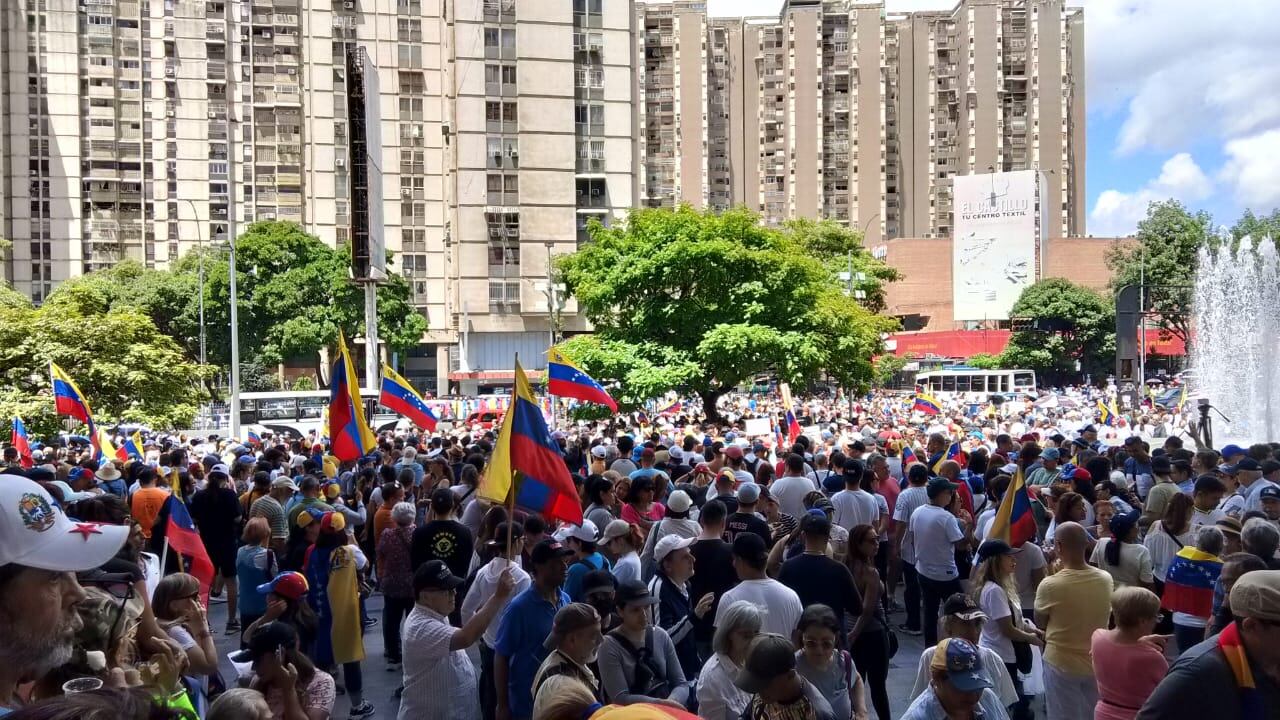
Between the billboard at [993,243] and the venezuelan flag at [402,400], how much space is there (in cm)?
7648

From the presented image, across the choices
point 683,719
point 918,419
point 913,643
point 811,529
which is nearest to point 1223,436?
point 918,419

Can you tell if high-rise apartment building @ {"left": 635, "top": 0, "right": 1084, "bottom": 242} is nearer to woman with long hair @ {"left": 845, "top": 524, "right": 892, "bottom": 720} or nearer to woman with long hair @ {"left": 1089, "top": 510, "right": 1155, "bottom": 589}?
woman with long hair @ {"left": 1089, "top": 510, "right": 1155, "bottom": 589}

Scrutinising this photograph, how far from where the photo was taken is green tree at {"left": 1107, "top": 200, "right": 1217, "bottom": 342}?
57.5 metres

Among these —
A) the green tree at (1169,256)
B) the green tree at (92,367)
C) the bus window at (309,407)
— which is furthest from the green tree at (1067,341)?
the green tree at (92,367)

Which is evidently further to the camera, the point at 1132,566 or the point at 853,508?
the point at 853,508

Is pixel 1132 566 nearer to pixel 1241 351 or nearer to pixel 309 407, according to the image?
pixel 1241 351

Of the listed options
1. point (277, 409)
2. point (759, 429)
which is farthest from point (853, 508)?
point (277, 409)

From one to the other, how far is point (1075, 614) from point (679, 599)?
89.0 inches

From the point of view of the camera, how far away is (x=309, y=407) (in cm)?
4547

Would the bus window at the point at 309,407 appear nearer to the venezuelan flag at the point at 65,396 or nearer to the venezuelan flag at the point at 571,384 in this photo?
the venezuelan flag at the point at 65,396

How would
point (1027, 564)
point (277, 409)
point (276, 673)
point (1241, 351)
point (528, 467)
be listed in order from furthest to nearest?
1. point (277, 409)
2. point (1241, 351)
3. point (1027, 564)
4. point (528, 467)
5. point (276, 673)

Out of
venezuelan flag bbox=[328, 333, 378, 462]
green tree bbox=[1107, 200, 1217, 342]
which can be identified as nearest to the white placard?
venezuelan flag bbox=[328, 333, 378, 462]

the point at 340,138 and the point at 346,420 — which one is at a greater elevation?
the point at 340,138

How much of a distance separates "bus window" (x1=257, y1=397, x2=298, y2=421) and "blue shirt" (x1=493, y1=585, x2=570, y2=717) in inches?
1633
